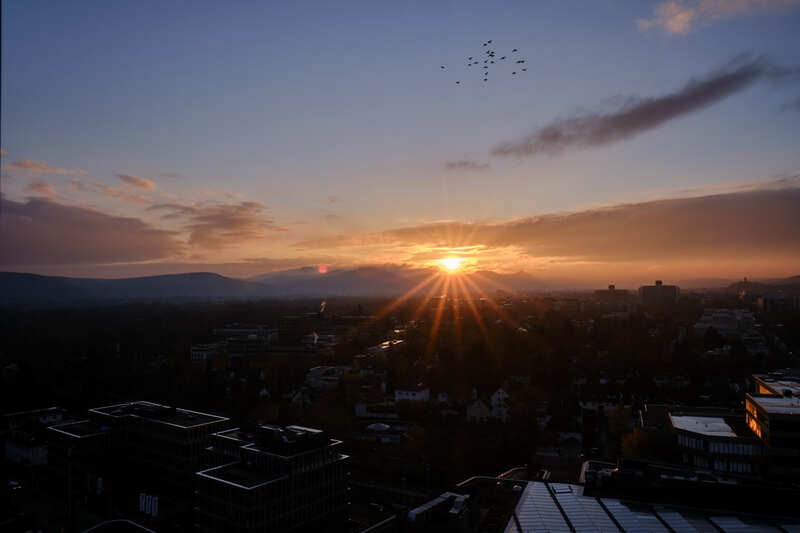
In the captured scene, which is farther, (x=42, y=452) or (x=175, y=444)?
(x=42, y=452)

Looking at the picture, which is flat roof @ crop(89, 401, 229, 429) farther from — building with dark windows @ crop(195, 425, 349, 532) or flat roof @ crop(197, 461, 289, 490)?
flat roof @ crop(197, 461, 289, 490)

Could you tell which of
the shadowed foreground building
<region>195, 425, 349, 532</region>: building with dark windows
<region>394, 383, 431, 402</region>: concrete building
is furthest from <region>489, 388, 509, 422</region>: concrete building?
the shadowed foreground building

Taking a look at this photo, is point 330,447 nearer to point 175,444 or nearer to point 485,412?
point 175,444

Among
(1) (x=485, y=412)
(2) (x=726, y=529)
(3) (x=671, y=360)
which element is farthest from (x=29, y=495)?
(3) (x=671, y=360)

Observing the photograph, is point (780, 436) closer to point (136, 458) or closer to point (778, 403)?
point (778, 403)

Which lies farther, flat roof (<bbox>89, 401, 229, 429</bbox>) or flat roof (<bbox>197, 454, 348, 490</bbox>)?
flat roof (<bbox>89, 401, 229, 429</bbox>)

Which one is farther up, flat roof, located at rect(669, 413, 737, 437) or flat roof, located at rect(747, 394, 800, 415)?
flat roof, located at rect(747, 394, 800, 415)

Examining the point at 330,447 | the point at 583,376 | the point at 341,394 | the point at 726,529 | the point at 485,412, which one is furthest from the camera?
the point at 583,376

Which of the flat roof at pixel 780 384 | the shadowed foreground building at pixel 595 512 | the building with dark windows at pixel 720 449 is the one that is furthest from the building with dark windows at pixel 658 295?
the shadowed foreground building at pixel 595 512
